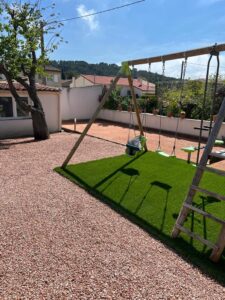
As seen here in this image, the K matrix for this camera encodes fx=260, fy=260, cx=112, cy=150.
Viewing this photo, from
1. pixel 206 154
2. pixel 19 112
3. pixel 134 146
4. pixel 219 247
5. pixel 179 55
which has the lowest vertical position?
pixel 219 247

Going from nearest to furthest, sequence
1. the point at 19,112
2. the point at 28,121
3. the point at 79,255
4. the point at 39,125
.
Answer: the point at 79,255 → the point at 39,125 → the point at 19,112 → the point at 28,121

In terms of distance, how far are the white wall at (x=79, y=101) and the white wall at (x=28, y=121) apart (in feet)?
14.8

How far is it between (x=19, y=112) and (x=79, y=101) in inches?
258

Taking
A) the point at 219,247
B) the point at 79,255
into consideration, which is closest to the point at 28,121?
the point at 79,255

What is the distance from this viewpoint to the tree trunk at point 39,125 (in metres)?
10.6

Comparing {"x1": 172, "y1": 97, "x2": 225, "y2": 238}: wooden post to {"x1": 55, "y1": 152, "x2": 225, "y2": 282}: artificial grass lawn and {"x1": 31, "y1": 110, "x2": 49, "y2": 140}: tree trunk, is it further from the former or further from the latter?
{"x1": 31, "y1": 110, "x2": 49, "y2": 140}: tree trunk

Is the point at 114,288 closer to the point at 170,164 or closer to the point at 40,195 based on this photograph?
the point at 40,195

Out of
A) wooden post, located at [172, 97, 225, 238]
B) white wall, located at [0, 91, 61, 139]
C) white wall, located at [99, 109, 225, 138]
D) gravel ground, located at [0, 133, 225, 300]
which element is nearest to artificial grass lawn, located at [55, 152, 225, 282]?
gravel ground, located at [0, 133, 225, 300]

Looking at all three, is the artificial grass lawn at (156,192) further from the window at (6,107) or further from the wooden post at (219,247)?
the window at (6,107)

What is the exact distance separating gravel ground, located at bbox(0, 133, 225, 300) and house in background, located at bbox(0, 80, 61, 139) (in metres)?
6.49

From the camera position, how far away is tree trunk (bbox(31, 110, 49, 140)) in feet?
34.7

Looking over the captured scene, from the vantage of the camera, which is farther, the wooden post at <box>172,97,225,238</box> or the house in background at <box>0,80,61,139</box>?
the house in background at <box>0,80,61,139</box>

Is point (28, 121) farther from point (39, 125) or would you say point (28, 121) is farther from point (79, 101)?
point (79, 101)

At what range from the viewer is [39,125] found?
1077 cm
